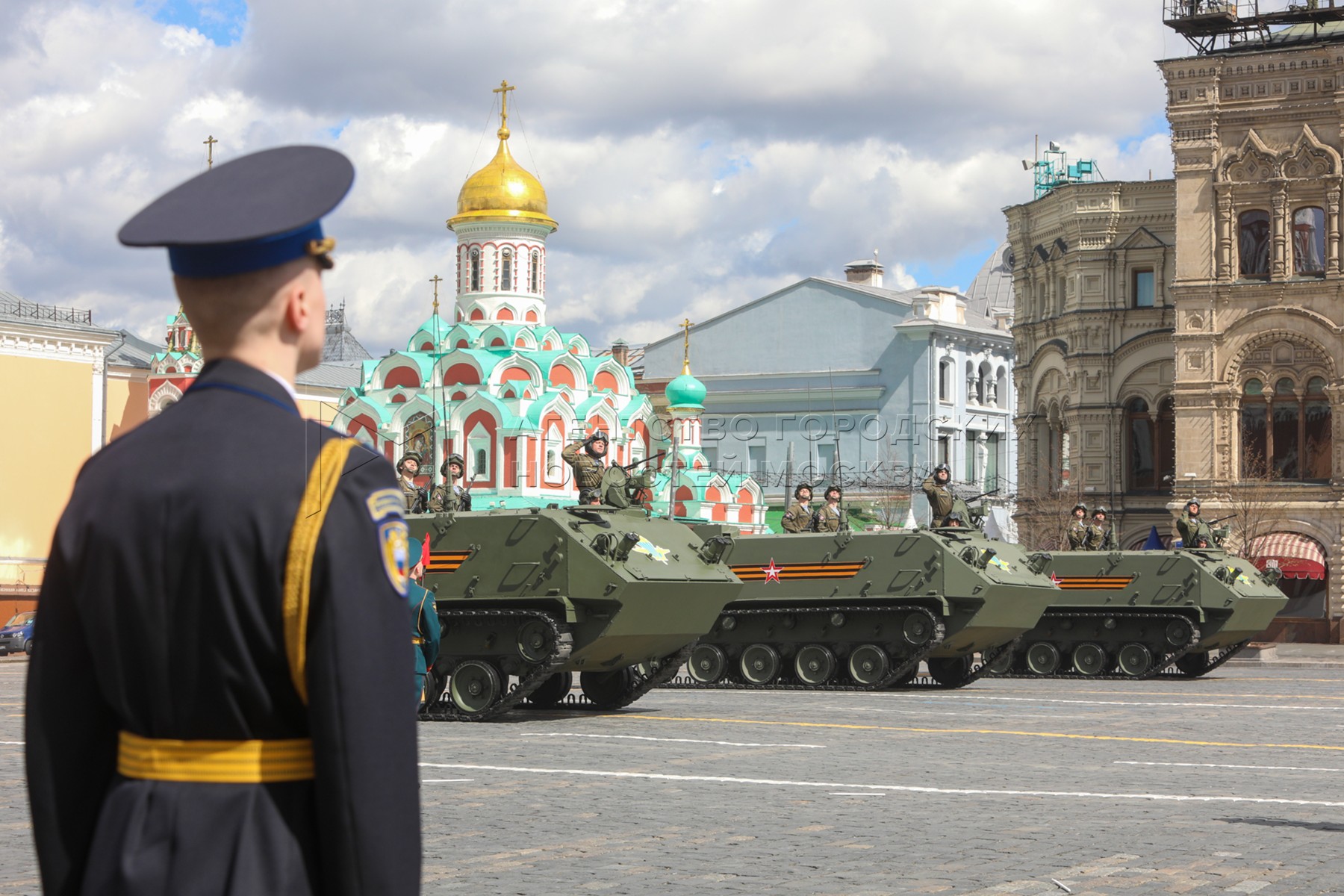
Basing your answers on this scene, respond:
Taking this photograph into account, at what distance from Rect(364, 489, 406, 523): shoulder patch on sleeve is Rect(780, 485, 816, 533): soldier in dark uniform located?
73.6 ft

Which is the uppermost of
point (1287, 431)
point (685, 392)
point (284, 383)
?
point (685, 392)

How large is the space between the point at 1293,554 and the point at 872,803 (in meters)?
35.1

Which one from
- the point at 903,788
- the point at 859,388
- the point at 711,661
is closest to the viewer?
the point at 903,788

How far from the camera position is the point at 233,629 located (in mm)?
2941

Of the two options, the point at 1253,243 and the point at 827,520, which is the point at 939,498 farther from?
the point at 1253,243

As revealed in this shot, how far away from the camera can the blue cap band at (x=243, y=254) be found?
3047mm

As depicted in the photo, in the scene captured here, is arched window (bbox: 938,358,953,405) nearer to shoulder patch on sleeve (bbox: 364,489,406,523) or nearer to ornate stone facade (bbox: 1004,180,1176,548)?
ornate stone facade (bbox: 1004,180,1176,548)

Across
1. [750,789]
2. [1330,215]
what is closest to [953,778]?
[750,789]

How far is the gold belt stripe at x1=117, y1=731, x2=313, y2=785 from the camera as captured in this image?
297 cm

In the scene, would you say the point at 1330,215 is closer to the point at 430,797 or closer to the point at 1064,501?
the point at 1064,501

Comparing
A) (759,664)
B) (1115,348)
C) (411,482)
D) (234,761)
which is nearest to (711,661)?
(759,664)

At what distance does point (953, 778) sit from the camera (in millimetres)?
12516

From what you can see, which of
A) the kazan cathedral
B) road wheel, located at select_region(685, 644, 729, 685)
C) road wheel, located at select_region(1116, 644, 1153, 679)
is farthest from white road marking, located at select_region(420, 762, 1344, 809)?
the kazan cathedral

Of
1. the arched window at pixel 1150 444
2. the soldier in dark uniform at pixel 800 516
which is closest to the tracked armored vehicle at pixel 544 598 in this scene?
the soldier in dark uniform at pixel 800 516
